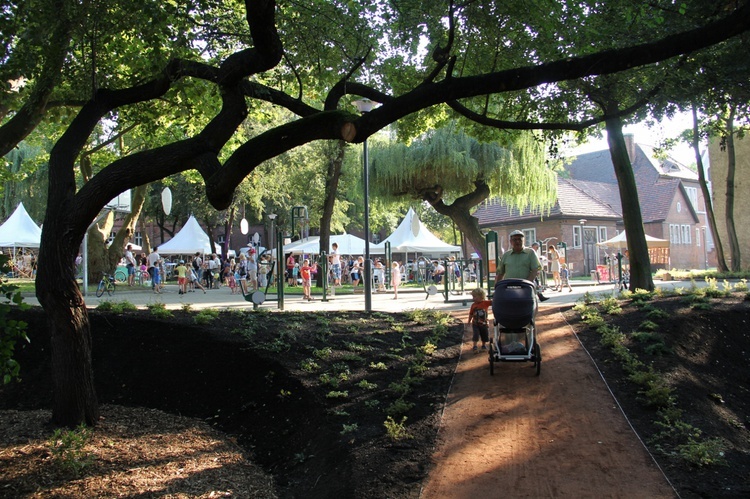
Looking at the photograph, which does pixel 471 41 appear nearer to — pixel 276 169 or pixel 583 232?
pixel 276 169

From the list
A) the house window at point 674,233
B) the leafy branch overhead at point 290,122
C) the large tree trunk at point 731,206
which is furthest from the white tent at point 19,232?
the house window at point 674,233

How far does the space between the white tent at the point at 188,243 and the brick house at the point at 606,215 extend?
763 inches

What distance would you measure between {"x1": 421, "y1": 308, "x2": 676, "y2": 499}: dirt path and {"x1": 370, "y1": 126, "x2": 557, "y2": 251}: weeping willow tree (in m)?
17.6

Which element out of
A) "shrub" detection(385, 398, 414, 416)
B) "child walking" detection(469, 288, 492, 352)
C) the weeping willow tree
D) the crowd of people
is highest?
the weeping willow tree

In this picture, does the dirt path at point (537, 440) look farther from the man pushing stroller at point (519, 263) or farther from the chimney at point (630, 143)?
the chimney at point (630, 143)

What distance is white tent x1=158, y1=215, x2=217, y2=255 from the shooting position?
37.9 meters

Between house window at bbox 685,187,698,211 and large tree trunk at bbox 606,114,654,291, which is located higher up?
house window at bbox 685,187,698,211

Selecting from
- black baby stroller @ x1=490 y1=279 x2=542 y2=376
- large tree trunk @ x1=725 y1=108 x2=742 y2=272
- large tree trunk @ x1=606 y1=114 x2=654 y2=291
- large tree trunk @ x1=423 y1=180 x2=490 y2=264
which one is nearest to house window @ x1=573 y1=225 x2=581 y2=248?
large tree trunk @ x1=725 y1=108 x2=742 y2=272

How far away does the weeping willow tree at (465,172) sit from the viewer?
84.0 feet

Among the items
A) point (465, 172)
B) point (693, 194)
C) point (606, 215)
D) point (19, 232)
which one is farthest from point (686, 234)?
point (19, 232)

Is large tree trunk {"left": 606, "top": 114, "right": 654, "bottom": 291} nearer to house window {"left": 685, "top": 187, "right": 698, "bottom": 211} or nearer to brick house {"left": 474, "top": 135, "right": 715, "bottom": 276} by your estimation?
brick house {"left": 474, "top": 135, "right": 715, "bottom": 276}

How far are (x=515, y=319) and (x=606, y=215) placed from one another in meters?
44.7

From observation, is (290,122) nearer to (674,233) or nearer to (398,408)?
(398,408)

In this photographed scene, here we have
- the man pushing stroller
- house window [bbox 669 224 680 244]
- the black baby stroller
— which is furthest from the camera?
house window [bbox 669 224 680 244]
